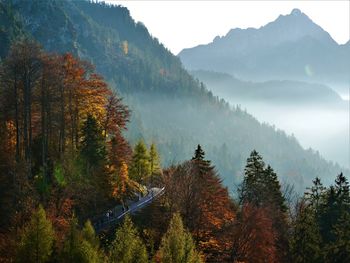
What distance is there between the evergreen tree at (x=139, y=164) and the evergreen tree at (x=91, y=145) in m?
13.1

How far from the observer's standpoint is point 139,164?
72312 mm

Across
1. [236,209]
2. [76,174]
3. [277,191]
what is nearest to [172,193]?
[76,174]

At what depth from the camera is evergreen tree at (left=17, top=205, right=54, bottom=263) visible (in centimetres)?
3759

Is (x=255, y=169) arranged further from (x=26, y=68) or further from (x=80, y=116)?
(x=26, y=68)

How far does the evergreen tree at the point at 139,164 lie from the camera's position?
7186cm

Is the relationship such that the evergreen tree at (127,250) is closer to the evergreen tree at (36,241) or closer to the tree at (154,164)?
A: the evergreen tree at (36,241)

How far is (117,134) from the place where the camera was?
65.2m

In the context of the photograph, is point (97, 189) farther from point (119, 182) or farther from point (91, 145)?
point (91, 145)

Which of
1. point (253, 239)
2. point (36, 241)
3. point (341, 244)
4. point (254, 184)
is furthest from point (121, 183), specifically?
point (341, 244)

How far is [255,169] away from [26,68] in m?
35.7

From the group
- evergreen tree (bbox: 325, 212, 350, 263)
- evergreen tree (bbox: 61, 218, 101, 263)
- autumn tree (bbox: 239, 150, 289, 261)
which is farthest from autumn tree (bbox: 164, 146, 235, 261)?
evergreen tree (bbox: 61, 218, 101, 263)

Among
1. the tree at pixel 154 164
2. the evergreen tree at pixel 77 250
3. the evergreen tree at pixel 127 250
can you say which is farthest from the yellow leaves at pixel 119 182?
the evergreen tree at pixel 127 250

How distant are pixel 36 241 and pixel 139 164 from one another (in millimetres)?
35341

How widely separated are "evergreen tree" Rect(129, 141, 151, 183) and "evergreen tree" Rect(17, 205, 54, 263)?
33.0m
